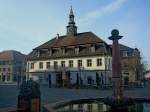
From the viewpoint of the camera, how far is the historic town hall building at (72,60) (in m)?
52.6

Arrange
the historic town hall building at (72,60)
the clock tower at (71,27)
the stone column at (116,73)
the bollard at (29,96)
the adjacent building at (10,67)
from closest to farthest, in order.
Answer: the bollard at (29,96) → the stone column at (116,73) → the historic town hall building at (72,60) → the clock tower at (71,27) → the adjacent building at (10,67)

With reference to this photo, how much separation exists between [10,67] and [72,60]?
37433mm

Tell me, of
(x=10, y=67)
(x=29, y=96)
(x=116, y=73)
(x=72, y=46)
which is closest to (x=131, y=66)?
(x=72, y=46)

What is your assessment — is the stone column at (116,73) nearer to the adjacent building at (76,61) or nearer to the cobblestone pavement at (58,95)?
the cobblestone pavement at (58,95)

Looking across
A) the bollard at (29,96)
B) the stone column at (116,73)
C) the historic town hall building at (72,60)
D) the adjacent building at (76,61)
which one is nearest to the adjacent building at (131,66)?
the adjacent building at (76,61)

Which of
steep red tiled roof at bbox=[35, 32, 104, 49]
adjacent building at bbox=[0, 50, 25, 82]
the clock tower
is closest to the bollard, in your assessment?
steep red tiled roof at bbox=[35, 32, 104, 49]

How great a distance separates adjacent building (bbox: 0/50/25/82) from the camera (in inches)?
3418

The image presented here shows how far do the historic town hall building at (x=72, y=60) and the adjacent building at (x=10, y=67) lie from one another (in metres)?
25.3

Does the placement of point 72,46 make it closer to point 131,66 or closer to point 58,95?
point 131,66

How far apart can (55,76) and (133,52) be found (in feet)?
74.8

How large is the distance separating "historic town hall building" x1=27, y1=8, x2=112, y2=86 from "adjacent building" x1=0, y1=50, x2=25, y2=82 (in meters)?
25.3

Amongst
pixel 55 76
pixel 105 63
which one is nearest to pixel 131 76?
pixel 105 63

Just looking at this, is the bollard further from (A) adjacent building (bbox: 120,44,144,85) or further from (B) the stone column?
(A) adjacent building (bbox: 120,44,144,85)

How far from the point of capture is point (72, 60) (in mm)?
56156
